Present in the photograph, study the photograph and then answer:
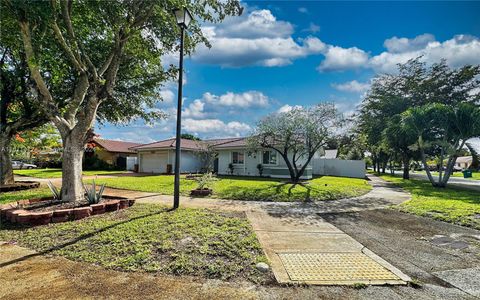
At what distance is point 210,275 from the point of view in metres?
3.50

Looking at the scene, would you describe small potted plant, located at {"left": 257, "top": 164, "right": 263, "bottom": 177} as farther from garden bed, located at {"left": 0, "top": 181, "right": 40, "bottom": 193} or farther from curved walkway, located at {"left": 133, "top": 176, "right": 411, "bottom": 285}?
garden bed, located at {"left": 0, "top": 181, "right": 40, "bottom": 193}

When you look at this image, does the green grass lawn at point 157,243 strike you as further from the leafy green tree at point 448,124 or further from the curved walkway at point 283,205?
the leafy green tree at point 448,124

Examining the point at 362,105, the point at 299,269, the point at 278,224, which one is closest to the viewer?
the point at 299,269

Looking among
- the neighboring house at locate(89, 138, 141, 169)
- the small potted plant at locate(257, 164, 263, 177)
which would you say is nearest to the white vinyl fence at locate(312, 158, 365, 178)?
the small potted plant at locate(257, 164, 263, 177)

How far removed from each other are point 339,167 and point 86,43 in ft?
79.8

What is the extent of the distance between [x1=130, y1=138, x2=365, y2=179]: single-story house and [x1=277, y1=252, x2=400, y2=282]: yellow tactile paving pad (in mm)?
16110

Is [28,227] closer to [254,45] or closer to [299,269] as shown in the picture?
[299,269]

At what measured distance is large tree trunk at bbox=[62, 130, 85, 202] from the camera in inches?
284

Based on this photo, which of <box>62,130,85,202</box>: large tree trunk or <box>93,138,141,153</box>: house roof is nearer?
<box>62,130,85,202</box>: large tree trunk

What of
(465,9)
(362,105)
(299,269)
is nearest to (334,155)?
(362,105)

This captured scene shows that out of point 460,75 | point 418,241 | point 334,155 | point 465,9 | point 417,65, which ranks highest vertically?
point 417,65

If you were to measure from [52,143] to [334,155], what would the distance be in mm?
34682

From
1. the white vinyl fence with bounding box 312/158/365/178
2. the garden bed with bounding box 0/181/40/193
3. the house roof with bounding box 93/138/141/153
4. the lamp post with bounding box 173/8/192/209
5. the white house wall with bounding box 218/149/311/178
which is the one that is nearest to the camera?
the lamp post with bounding box 173/8/192/209

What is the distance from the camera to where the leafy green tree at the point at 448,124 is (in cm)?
1559
